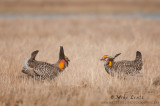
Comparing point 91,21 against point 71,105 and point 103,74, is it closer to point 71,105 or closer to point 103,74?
point 103,74

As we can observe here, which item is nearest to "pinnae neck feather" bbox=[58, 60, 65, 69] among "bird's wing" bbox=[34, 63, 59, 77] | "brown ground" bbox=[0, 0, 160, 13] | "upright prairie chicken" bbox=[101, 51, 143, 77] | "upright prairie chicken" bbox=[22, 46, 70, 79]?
"upright prairie chicken" bbox=[22, 46, 70, 79]

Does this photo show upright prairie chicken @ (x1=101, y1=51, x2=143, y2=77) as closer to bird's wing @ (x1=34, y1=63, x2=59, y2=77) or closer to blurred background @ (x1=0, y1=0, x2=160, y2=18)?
bird's wing @ (x1=34, y1=63, x2=59, y2=77)

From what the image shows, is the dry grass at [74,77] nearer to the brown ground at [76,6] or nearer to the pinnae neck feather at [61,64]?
the pinnae neck feather at [61,64]

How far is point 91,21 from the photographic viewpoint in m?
17.5

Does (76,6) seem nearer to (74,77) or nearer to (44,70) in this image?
(74,77)

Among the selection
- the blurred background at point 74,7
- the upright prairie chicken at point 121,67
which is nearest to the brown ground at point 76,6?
the blurred background at point 74,7

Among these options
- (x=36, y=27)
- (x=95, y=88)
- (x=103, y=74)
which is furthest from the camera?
(x=36, y=27)

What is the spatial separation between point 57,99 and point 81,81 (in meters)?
1.22

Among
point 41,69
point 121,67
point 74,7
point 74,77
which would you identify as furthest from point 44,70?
point 74,7

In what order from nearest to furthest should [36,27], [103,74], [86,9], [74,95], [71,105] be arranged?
1. [71,105]
2. [74,95]
3. [103,74]
4. [36,27]
5. [86,9]

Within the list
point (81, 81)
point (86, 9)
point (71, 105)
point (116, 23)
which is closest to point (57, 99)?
point (71, 105)

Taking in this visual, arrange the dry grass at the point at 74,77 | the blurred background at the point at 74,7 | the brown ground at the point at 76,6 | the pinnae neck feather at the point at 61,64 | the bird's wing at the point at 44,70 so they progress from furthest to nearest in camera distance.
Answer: the brown ground at the point at 76,6 < the blurred background at the point at 74,7 < the pinnae neck feather at the point at 61,64 < the bird's wing at the point at 44,70 < the dry grass at the point at 74,77

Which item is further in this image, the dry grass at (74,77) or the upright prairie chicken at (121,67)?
the upright prairie chicken at (121,67)

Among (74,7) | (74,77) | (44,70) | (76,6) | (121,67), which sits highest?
(76,6)
